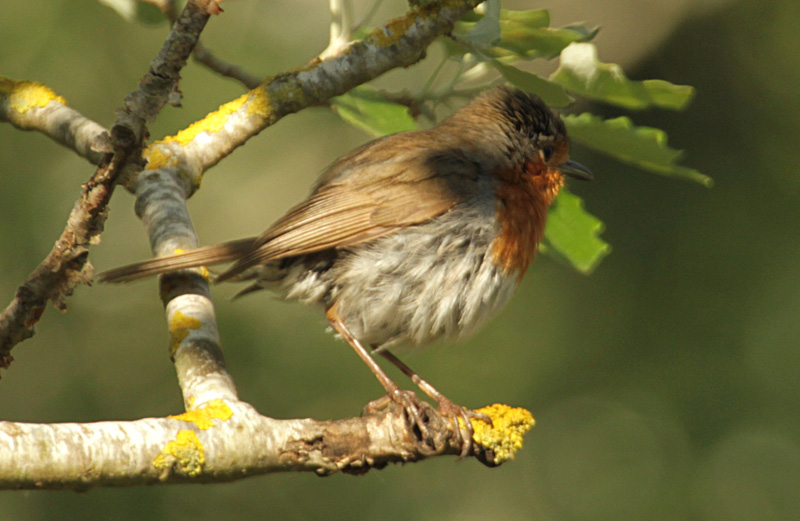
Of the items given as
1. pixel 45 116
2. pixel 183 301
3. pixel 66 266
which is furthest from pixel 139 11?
pixel 66 266

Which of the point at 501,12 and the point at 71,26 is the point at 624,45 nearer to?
the point at 501,12

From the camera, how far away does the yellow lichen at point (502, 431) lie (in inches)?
109

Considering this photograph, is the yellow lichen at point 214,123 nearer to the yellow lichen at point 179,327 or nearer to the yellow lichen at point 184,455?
the yellow lichen at point 179,327

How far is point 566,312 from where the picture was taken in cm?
626

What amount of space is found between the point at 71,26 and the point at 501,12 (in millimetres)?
3790

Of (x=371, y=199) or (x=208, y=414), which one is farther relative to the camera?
(x=371, y=199)

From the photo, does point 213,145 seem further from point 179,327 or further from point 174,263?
point 179,327

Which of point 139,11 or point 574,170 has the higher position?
point 139,11

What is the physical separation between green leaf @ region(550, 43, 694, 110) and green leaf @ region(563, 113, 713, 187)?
0.10 metres

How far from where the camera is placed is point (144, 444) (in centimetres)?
207

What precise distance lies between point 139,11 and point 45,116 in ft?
1.89

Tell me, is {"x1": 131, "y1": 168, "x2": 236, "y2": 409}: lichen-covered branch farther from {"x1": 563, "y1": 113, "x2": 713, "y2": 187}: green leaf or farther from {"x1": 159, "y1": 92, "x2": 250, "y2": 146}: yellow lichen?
{"x1": 563, "y1": 113, "x2": 713, "y2": 187}: green leaf

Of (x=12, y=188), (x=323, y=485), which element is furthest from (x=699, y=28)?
(x=12, y=188)

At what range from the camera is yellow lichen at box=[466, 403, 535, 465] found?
2781mm
